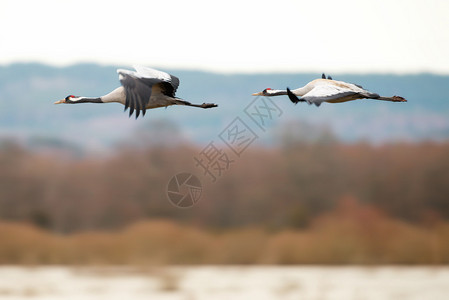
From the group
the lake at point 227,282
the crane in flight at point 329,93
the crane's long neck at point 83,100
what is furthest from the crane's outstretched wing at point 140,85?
the lake at point 227,282

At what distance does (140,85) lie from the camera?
10539 millimetres

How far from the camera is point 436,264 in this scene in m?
27.1

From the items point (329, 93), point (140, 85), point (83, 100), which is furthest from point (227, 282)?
point (329, 93)

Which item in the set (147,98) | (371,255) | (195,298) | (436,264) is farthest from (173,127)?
(147,98)

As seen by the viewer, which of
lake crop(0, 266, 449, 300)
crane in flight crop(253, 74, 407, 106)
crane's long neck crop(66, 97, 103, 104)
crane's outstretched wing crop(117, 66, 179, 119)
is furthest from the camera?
lake crop(0, 266, 449, 300)

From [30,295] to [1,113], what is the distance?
15.9 metres

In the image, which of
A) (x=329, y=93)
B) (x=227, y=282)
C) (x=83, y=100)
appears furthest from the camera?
(x=227, y=282)

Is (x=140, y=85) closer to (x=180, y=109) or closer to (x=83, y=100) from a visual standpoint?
(x=83, y=100)

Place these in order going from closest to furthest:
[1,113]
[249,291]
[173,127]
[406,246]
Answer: [406,246]
[249,291]
[173,127]
[1,113]

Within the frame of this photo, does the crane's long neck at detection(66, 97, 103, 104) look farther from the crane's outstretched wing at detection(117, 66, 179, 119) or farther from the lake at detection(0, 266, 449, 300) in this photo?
the lake at detection(0, 266, 449, 300)

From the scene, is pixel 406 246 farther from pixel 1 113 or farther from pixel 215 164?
pixel 1 113

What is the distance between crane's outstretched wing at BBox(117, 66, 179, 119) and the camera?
10227mm

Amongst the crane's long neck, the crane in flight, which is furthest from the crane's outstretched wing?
the crane in flight

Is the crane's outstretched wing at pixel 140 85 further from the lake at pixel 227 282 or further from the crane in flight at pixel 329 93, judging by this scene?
the lake at pixel 227 282
